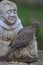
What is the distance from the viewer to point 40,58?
5.32 metres

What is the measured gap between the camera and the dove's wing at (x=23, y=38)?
5.04m

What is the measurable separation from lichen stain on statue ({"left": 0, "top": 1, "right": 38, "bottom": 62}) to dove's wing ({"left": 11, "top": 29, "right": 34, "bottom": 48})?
0.06m

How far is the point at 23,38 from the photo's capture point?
5066mm

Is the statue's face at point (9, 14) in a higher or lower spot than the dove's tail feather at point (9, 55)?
higher

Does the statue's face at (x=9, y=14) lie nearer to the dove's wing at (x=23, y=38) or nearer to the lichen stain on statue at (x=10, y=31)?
the lichen stain on statue at (x=10, y=31)

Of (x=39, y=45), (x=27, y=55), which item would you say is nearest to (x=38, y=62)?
(x=27, y=55)

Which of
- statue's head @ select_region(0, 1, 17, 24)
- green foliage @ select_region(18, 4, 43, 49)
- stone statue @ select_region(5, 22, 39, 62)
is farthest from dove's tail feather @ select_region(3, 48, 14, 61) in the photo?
green foliage @ select_region(18, 4, 43, 49)

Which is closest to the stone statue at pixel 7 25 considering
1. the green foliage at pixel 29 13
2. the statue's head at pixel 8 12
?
the statue's head at pixel 8 12

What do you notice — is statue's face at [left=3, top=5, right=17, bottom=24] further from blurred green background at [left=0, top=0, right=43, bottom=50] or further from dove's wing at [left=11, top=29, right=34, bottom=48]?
blurred green background at [left=0, top=0, right=43, bottom=50]

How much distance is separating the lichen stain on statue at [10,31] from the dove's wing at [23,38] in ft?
0.21

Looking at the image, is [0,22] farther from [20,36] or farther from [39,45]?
[39,45]

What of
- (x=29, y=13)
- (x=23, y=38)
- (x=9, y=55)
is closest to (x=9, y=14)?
(x=23, y=38)

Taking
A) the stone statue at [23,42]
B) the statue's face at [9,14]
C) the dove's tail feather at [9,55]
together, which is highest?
the statue's face at [9,14]

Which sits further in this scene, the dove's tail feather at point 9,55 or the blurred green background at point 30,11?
the blurred green background at point 30,11
